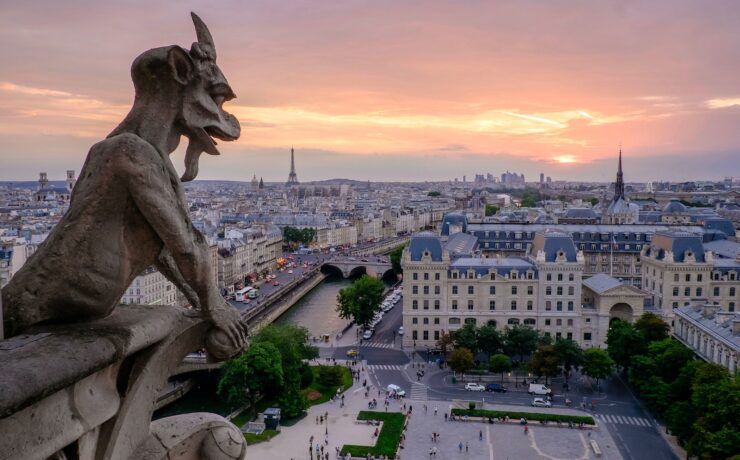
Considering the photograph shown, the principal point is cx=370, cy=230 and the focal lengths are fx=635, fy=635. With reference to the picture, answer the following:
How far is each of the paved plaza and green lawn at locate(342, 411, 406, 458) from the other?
0.48 metres

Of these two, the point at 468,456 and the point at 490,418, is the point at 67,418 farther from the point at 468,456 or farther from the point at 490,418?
the point at 490,418

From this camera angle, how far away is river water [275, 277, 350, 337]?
58.0 meters

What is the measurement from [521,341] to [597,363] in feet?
18.8

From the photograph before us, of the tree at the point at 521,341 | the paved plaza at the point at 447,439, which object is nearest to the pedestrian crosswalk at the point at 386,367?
the tree at the point at 521,341

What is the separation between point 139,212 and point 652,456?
103 feet

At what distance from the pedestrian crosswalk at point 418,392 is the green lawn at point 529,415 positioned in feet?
11.1

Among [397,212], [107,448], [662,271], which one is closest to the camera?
[107,448]

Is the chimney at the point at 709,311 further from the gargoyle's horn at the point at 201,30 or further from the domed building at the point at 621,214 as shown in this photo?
the domed building at the point at 621,214

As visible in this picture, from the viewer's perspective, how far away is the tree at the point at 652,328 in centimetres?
4412

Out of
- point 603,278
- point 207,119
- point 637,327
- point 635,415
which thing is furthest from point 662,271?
point 207,119

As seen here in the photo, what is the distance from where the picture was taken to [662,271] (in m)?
53.3

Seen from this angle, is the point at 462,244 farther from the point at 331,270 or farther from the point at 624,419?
the point at 331,270

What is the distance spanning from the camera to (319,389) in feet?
130

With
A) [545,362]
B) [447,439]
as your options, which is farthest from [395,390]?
[545,362]
